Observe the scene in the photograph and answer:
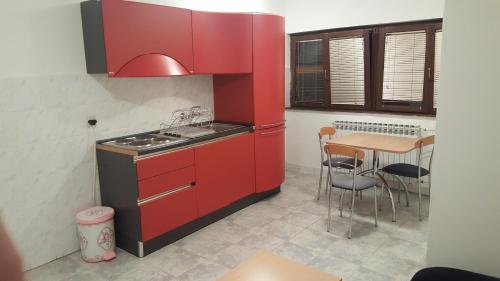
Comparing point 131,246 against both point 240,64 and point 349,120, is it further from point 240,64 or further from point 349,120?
point 349,120

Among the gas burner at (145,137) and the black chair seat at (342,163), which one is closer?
the gas burner at (145,137)

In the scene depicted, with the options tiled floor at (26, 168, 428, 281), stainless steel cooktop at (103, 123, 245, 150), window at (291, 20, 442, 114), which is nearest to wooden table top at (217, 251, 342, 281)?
tiled floor at (26, 168, 428, 281)

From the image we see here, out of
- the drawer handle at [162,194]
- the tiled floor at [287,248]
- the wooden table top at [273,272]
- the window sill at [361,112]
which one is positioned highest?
the window sill at [361,112]

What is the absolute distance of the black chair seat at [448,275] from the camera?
1.86 m

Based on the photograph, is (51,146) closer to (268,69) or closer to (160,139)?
(160,139)

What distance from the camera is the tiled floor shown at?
2.84 m

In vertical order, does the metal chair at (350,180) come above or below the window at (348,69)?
below

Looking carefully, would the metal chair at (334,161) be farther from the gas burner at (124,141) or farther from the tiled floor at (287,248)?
the gas burner at (124,141)

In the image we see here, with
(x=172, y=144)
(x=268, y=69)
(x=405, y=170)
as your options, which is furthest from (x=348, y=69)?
(x=172, y=144)

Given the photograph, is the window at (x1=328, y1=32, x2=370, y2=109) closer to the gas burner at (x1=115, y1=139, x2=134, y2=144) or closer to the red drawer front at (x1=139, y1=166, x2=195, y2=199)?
the red drawer front at (x1=139, y1=166, x2=195, y2=199)

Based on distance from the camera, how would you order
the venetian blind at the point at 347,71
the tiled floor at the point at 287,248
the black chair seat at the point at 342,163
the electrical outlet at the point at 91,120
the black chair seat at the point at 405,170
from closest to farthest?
the tiled floor at the point at 287,248, the electrical outlet at the point at 91,120, the black chair seat at the point at 405,170, the black chair seat at the point at 342,163, the venetian blind at the point at 347,71

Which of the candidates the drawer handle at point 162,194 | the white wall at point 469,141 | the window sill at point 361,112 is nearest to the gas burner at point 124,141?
the drawer handle at point 162,194

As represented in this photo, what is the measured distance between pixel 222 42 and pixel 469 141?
8.56 ft

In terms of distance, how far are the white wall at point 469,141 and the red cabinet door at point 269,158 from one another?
2322mm
